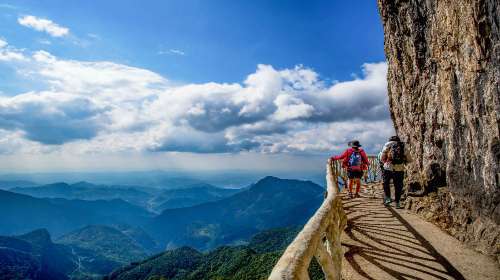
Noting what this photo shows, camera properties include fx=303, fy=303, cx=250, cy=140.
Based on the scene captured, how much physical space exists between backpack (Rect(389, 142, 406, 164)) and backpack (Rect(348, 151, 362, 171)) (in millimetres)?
1419

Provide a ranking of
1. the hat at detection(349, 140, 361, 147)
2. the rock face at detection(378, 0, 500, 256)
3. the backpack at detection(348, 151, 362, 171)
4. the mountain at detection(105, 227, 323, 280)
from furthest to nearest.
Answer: the mountain at detection(105, 227, 323, 280)
the hat at detection(349, 140, 361, 147)
the backpack at detection(348, 151, 362, 171)
the rock face at detection(378, 0, 500, 256)

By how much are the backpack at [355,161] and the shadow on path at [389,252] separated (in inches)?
105

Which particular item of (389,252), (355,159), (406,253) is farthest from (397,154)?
(389,252)

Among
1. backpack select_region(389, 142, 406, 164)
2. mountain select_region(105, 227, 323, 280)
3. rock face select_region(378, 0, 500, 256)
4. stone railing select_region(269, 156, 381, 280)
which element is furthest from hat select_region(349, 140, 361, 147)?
mountain select_region(105, 227, 323, 280)

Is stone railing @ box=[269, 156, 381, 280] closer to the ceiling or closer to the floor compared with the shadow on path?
closer to the ceiling

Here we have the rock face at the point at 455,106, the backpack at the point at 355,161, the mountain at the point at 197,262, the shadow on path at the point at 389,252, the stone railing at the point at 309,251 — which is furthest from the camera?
the mountain at the point at 197,262

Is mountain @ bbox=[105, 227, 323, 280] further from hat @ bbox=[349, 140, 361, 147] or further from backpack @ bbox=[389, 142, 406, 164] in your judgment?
backpack @ bbox=[389, 142, 406, 164]

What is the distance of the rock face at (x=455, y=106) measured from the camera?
6578 mm

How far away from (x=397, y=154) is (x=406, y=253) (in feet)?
16.7

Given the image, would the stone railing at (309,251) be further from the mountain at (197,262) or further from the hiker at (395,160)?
the mountain at (197,262)

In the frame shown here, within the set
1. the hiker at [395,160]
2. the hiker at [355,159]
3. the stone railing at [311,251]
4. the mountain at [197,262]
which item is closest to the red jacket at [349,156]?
the hiker at [355,159]

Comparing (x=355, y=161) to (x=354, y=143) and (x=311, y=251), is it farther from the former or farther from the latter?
(x=311, y=251)

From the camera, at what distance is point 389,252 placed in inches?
282

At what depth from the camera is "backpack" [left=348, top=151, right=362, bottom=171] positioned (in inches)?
498
